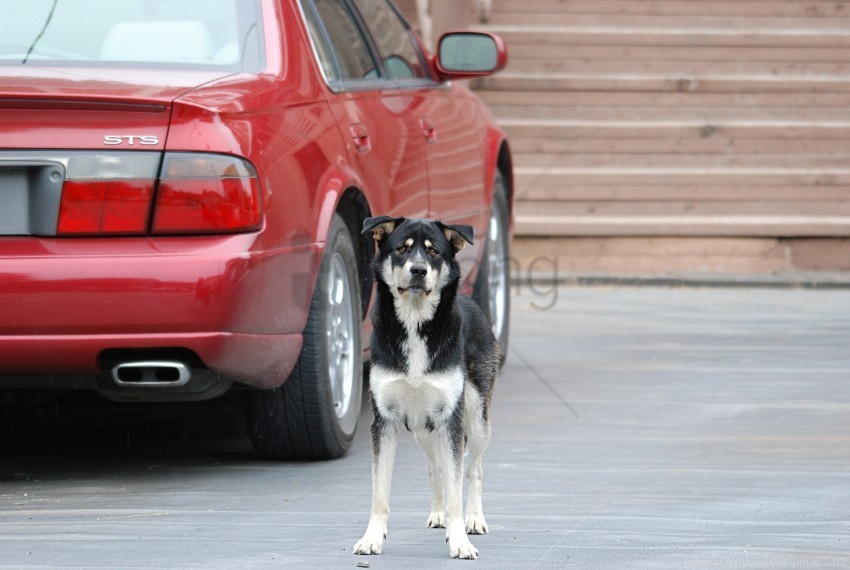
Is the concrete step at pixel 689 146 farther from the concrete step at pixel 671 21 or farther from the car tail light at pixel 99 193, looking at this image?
the car tail light at pixel 99 193

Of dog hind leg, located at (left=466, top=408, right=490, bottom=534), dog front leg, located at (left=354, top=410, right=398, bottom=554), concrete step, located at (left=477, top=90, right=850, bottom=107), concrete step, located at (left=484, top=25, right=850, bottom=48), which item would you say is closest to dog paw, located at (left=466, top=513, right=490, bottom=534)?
dog hind leg, located at (left=466, top=408, right=490, bottom=534)

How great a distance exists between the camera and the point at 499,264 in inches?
349

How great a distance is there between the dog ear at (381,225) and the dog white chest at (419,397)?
41 centimetres

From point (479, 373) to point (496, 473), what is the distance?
84 cm

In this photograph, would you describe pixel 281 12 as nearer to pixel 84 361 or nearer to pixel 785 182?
pixel 84 361

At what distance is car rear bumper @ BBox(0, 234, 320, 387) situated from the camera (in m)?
5.21

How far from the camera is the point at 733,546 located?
4758mm

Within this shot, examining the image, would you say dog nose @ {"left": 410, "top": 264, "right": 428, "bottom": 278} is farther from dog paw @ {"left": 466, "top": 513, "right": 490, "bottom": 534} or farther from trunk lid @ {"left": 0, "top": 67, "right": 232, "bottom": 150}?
trunk lid @ {"left": 0, "top": 67, "right": 232, "bottom": 150}

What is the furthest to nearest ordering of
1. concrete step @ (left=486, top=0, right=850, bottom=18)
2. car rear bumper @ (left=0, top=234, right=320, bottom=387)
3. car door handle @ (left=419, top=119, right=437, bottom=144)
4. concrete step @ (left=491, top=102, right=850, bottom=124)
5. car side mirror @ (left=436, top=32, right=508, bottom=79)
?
1. concrete step @ (left=486, top=0, right=850, bottom=18)
2. concrete step @ (left=491, top=102, right=850, bottom=124)
3. car side mirror @ (left=436, top=32, right=508, bottom=79)
4. car door handle @ (left=419, top=119, right=437, bottom=144)
5. car rear bumper @ (left=0, top=234, right=320, bottom=387)

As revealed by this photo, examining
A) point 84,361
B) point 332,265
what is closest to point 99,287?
point 84,361

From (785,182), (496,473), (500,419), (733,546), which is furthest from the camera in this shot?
(785,182)

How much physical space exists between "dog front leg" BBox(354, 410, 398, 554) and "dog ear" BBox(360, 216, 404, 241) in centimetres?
52

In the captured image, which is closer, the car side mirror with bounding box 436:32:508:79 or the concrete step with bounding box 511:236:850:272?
the car side mirror with bounding box 436:32:508:79

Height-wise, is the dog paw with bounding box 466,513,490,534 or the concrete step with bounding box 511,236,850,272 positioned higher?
the dog paw with bounding box 466,513,490,534
